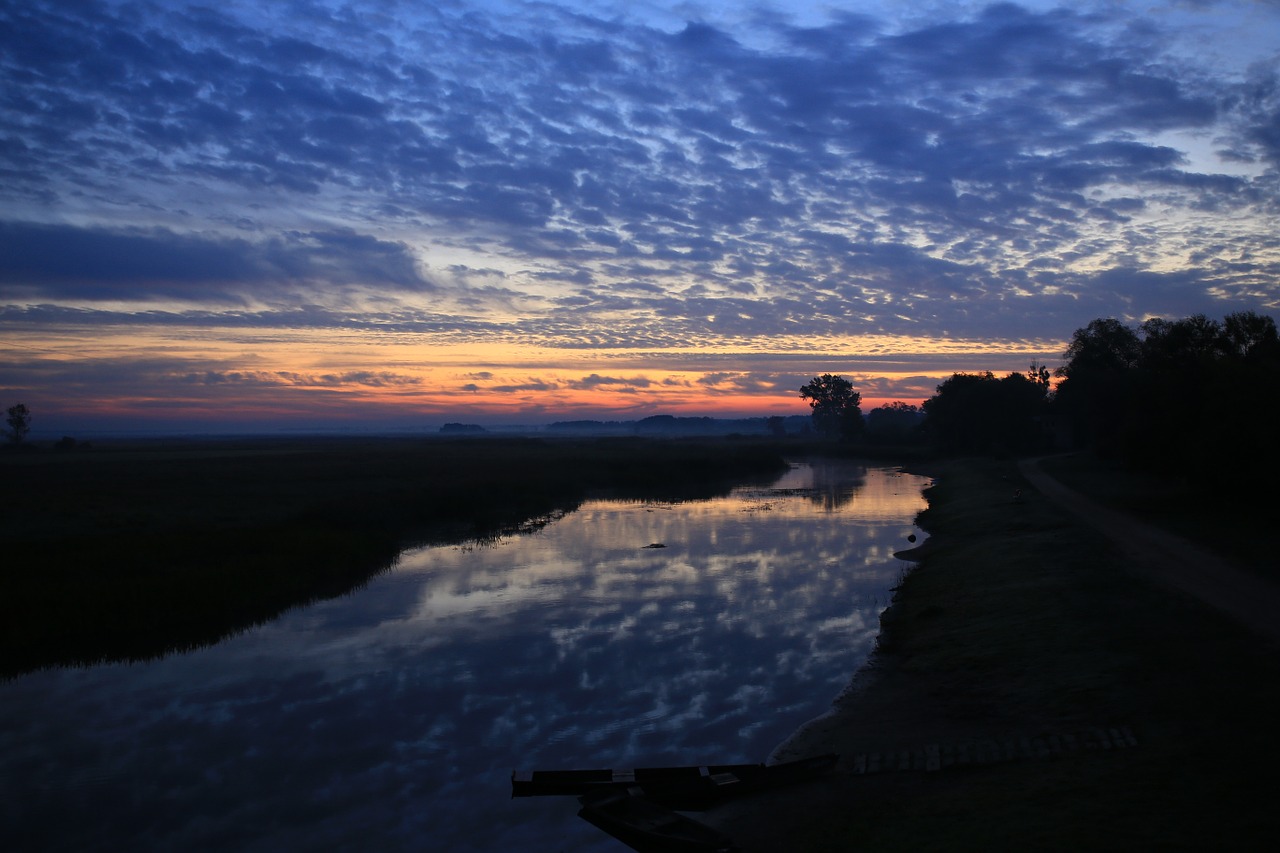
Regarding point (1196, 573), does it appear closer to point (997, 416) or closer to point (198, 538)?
point (198, 538)

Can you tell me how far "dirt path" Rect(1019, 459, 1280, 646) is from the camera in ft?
48.2

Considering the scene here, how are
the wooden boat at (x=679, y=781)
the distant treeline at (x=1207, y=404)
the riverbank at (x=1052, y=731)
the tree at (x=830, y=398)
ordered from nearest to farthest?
the riverbank at (x=1052, y=731), the wooden boat at (x=679, y=781), the distant treeline at (x=1207, y=404), the tree at (x=830, y=398)

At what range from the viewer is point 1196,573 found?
61.8ft

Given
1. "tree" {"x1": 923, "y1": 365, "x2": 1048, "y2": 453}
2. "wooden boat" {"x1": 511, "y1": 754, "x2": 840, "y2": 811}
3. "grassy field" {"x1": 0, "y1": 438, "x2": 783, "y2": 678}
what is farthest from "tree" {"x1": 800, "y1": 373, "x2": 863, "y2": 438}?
"wooden boat" {"x1": 511, "y1": 754, "x2": 840, "y2": 811}

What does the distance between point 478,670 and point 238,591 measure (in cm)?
963

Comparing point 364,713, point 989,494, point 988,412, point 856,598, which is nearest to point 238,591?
point 364,713

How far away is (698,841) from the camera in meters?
8.79

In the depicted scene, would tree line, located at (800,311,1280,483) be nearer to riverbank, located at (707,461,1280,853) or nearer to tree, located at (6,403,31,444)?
riverbank, located at (707,461,1280,853)

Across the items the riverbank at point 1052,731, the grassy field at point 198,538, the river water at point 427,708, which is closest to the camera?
the riverbank at point 1052,731

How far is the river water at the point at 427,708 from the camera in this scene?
10.3 meters

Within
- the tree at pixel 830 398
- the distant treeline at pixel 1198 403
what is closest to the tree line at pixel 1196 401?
the distant treeline at pixel 1198 403

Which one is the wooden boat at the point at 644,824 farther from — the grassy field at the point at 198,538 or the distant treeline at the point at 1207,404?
the distant treeline at the point at 1207,404

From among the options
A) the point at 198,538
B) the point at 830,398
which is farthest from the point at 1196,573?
the point at 830,398

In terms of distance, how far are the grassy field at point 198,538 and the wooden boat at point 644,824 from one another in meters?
12.8
